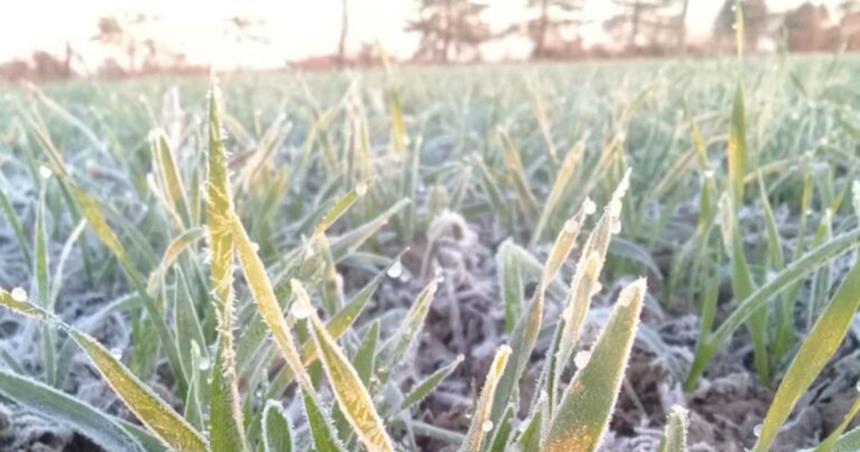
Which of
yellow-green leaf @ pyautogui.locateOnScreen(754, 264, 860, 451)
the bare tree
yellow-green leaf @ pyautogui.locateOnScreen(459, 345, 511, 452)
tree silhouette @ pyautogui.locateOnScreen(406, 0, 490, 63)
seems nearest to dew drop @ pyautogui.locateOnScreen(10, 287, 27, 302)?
yellow-green leaf @ pyautogui.locateOnScreen(459, 345, 511, 452)

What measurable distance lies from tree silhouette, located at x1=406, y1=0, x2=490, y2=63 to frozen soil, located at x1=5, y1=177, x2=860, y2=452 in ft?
82.3

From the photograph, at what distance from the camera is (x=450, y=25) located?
2592 cm

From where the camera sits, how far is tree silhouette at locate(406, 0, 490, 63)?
1022 inches

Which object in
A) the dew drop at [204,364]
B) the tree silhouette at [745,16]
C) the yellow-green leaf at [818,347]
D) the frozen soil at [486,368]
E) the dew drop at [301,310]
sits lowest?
the frozen soil at [486,368]

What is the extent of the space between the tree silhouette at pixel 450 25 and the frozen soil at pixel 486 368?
25096 mm

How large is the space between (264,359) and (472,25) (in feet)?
90.8

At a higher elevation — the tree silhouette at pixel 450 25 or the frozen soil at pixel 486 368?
the tree silhouette at pixel 450 25

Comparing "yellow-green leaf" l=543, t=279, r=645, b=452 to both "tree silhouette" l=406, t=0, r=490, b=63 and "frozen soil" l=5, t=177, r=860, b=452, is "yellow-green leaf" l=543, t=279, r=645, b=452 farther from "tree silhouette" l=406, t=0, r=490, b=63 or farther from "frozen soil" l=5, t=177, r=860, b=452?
"tree silhouette" l=406, t=0, r=490, b=63

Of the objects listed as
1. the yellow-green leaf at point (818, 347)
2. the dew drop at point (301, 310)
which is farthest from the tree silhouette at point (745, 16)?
the dew drop at point (301, 310)

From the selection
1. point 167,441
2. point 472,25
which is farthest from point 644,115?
→ point 472,25

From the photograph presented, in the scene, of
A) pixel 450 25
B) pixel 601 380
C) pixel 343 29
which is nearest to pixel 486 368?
pixel 601 380

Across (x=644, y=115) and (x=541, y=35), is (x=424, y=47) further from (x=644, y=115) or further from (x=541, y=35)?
(x=644, y=115)

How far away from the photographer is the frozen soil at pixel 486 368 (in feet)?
1.90

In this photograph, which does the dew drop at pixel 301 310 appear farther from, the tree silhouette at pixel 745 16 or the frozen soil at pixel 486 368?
the tree silhouette at pixel 745 16
